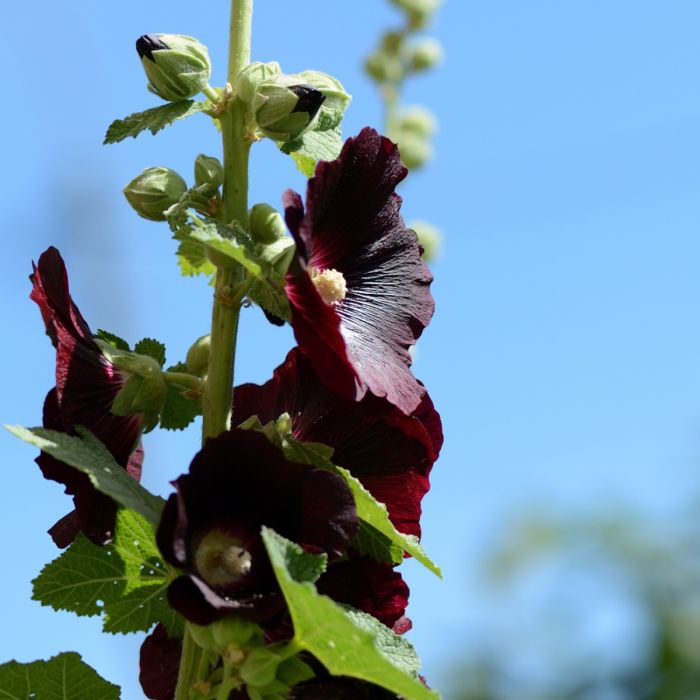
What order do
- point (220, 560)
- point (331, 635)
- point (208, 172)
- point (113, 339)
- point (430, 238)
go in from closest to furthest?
point (331, 635) → point (220, 560) → point (208, 172) → point (113, 339) → point (430, 238)

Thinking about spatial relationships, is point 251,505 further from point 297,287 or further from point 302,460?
point 297,287

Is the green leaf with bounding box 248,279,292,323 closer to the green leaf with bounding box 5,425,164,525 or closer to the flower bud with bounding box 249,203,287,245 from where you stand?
the flower bud with bounding box 249,203,287,245

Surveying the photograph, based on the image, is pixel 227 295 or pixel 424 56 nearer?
pixel 227 295

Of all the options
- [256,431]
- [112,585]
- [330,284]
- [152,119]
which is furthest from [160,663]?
[152,119]

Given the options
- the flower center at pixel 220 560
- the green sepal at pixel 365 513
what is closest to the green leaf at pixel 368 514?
the green sepal at pixel 365 513

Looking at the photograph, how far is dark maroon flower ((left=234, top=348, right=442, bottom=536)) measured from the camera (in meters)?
1.31

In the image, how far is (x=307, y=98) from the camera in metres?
1.26

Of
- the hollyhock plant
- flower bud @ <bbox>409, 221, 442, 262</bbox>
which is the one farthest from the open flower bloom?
flower bud @ <bbox>409, 221, 442, 262</bbox>

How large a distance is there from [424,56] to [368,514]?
2963 millimetres

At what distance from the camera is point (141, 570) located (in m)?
1.33

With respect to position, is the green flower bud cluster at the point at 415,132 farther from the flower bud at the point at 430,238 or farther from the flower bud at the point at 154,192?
the flower bud at the point at 154,192

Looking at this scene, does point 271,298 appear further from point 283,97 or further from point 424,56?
point 424,56

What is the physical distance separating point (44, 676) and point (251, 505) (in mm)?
349

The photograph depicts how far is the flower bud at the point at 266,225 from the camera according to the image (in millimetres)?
1263
